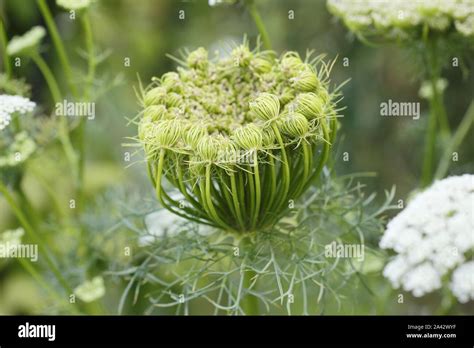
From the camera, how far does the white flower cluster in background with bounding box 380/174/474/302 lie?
4.33 ft

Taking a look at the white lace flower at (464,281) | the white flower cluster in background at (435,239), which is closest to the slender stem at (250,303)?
the white flower cluster in background at (435,239)

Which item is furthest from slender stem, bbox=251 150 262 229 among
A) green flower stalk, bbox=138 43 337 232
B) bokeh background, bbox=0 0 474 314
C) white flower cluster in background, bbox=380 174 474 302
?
bokeh background, bbox=0 0 474 314

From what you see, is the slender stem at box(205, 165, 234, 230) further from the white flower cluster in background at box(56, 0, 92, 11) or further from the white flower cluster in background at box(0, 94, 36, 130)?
the white flower cluster in background at box(56, 0, 92, 11)

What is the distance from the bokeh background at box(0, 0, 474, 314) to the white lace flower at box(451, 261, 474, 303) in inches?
35.9

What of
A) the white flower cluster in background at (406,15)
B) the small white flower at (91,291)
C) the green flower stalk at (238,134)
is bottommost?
the small white flower at (91,291)

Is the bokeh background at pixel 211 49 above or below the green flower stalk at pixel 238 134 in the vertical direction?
above

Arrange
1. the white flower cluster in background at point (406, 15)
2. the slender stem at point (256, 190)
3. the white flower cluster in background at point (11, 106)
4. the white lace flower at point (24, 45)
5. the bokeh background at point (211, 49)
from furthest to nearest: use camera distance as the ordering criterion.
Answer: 1. the bokeh background at point (211, 49)
2. the white lace flower at point (24, 45)
3. the white flower cluster in background at point (406, 15)
4. the white flower cluster in background at point (11, 106)
5. the slender stem at point (256, 190)

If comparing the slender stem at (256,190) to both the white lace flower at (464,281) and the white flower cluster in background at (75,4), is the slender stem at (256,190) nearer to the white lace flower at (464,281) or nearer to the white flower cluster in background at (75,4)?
the white lace flower at (464,281)

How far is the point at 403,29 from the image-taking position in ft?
5.38

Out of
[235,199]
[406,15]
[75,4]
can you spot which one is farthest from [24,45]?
[406,15]

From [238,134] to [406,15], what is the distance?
590mm

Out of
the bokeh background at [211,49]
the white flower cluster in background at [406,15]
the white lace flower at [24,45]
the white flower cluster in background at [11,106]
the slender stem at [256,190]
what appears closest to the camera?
the slender stem at [256,190]

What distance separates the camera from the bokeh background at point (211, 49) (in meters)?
2.42
